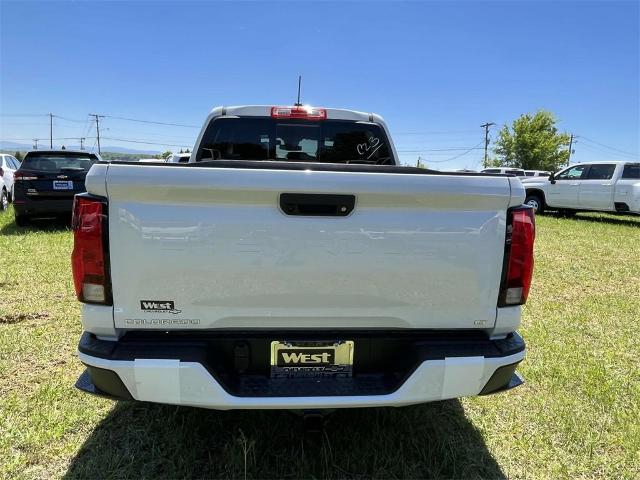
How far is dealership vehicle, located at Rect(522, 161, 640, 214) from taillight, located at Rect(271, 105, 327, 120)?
10.2 meters

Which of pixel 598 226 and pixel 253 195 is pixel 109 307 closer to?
pixel 253 195

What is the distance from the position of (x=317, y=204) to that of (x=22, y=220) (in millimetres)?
9810

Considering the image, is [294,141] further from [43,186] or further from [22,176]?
[22,176]

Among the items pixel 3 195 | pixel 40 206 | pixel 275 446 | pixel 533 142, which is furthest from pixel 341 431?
pixel 533 142

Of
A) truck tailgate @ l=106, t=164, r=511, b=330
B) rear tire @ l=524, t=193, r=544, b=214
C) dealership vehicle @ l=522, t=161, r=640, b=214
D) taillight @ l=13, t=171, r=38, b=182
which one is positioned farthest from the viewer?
rear tire @ l=524, t=193, r=544, b=214

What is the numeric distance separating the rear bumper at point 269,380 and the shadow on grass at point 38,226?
840cm

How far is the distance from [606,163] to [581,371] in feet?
41.4

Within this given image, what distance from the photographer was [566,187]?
1444 centimetres

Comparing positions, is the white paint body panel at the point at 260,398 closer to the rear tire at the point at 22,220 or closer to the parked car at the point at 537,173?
the rear tire at the point at 22,220

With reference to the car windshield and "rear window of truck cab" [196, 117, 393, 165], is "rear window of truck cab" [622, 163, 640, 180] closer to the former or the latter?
"rear window of truck cab" [196, 117, 393, 165]

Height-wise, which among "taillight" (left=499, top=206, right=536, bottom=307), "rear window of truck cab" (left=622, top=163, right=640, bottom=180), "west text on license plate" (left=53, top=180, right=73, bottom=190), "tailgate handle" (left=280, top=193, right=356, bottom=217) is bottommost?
"west text on license plate" (left=53, top=180, right=73, bottom=190)

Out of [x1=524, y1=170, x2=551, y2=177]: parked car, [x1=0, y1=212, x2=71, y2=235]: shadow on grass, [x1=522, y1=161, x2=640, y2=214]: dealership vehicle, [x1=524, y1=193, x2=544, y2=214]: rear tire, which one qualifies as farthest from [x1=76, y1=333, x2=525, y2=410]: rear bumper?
[x1=524, y1=170, x2=551, y2=177]: parked car

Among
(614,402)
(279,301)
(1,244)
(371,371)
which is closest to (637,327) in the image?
(614,402)

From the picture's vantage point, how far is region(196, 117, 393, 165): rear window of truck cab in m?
4.09
